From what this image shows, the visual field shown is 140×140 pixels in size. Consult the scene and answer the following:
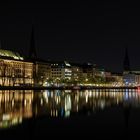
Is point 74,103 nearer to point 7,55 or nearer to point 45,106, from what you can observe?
point 45,106

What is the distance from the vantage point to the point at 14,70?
409 feet

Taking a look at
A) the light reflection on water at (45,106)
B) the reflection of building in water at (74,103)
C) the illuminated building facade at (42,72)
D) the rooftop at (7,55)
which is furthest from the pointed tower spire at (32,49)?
the light reflection on water at (45,106)

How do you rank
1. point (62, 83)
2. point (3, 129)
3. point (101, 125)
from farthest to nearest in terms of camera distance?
1. point (62, 83)
2. point (101, 125)
3. point (3, 129)

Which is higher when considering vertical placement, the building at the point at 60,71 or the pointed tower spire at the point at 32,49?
the pointed tower spire at the point at 32,49

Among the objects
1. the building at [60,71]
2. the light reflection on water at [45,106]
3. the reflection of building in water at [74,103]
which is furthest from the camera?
the building at [60,71]

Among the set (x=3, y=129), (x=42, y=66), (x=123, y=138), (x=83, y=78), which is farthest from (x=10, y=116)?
(x=83, y=78)

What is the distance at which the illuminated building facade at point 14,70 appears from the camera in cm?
11518

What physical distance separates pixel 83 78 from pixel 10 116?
146m

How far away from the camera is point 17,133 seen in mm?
17266

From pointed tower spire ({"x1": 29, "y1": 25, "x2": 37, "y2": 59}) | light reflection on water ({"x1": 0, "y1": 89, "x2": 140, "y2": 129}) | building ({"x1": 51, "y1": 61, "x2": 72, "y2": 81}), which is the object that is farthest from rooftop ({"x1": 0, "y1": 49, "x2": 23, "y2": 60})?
light reflection on water ({"x1": 0, "y1": 89, "x2": 140, "y2": 129})

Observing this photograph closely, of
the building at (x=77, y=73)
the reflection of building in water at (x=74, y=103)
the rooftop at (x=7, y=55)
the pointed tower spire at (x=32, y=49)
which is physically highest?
the pointed tower spire at (x=32, y=49)

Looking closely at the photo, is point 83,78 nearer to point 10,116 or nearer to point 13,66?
point 13,66

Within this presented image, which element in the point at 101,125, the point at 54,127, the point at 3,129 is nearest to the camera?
the point at 3,129

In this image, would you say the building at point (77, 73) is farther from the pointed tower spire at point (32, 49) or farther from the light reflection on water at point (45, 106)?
the light reflection on water at point (45, 106)
